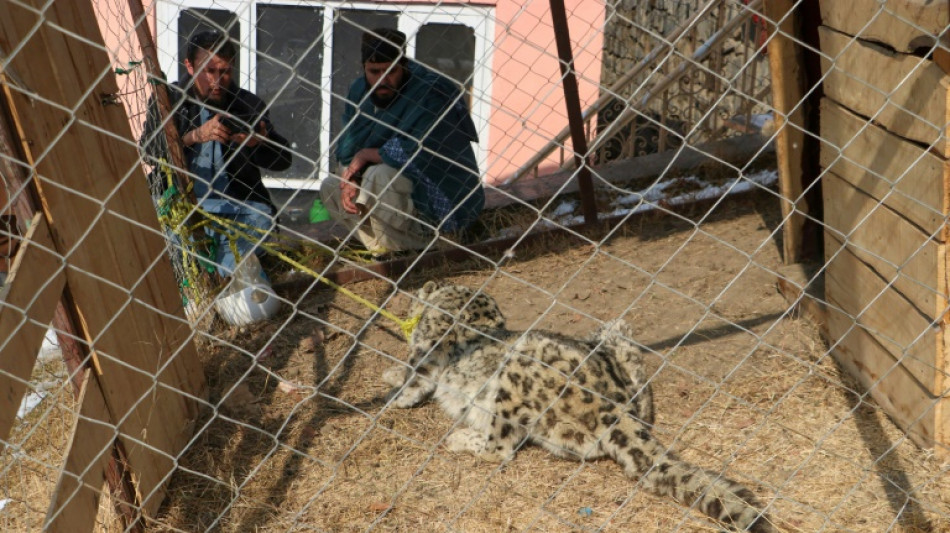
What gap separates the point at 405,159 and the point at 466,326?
11.5 feet

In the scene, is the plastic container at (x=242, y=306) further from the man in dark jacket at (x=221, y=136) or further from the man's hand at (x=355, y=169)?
the man's hand at (x=355, y=169)

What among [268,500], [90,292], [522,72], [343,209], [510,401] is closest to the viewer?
[90,292]

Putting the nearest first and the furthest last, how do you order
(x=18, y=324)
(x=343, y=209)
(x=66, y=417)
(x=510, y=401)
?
(x=18, y=324)
(x=510, y=401)
(x=66, y=417)
(x=343, y=209)

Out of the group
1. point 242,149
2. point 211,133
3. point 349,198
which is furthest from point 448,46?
point 211,133

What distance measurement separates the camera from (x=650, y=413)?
3.66 meters

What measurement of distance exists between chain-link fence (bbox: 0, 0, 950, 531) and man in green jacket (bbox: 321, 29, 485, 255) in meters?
0.03

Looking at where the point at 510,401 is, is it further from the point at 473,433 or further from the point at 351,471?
the point at 351,471

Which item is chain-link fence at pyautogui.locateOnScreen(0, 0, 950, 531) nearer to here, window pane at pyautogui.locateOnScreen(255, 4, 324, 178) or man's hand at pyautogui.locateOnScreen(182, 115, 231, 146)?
man's hand at pyautogui.locateOnScreen(182, 115, 231, 146)

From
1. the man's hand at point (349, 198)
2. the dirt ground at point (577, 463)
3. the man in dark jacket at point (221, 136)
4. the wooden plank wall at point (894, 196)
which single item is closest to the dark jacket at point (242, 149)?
the man in dark jacket at point (221, 136)

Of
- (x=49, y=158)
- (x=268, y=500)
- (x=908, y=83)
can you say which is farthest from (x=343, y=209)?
(x=908, y=83)

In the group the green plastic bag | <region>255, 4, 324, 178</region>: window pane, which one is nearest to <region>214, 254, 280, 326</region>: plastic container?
the green plastic bag

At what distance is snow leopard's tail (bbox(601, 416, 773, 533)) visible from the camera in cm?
284

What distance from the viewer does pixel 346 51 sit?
8.00m

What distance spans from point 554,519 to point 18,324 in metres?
1.84
